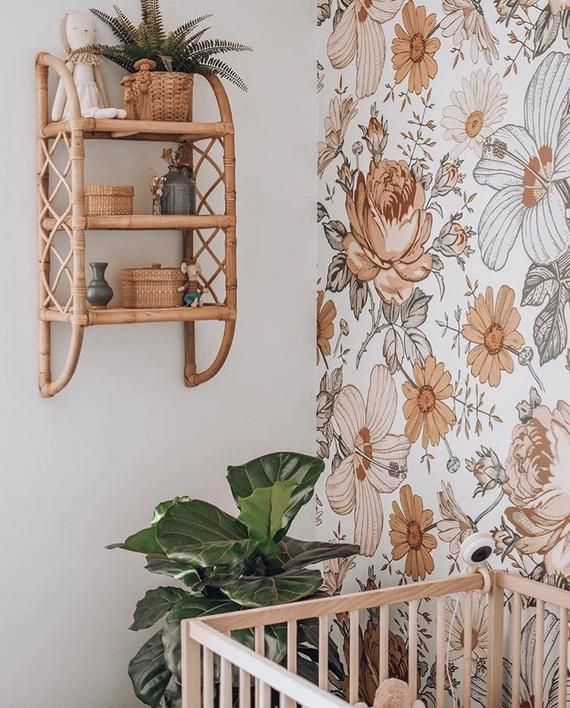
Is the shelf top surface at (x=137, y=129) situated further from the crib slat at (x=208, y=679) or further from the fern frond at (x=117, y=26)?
the crib slat at (x=208, y=679)

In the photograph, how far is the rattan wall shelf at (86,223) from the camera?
235cm

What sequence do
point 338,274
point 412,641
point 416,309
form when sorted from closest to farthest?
point 412,641, point 416,309, point 338,274

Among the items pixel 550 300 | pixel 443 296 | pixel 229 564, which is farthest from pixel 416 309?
pixel 229 564

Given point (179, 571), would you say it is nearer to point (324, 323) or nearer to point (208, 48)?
point (324, 323)

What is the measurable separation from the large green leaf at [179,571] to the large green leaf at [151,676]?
19 centimetres

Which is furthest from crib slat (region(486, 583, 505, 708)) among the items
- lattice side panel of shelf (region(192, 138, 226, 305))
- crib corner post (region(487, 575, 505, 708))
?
lattice side panel of shelf (region(192, 138, 226, 305))

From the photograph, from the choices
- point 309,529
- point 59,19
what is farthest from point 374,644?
→ point 59,19

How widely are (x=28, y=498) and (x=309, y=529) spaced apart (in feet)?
2.74

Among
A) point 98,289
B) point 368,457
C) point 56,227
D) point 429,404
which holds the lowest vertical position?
point 368,457

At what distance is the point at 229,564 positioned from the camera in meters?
2.31

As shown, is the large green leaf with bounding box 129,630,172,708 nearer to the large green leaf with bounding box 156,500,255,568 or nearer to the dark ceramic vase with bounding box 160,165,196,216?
the large green leaf with bounding box 156,500,255,568

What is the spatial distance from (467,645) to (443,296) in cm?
80

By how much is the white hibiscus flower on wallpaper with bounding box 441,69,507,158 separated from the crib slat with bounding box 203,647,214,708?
48.4 inches

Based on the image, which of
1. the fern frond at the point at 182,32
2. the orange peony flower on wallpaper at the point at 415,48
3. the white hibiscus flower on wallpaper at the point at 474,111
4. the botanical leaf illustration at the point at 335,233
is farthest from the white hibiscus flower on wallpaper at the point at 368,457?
the fern frond at the point at 182,32
